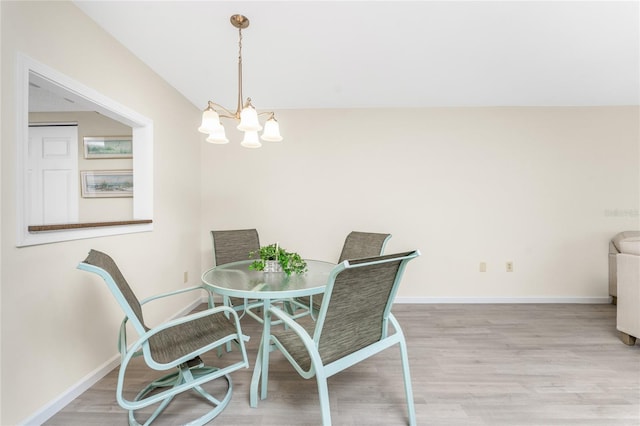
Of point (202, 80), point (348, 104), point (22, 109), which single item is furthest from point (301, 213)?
point (22, 109)

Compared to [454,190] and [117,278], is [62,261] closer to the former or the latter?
[117,278]

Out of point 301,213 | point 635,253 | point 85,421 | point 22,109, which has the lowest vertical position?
point 85,421

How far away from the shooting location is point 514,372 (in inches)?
74.2

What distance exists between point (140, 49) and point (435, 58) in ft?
7.89

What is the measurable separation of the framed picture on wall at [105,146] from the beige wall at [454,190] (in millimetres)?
870

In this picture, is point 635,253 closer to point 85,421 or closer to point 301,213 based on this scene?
point 301,213

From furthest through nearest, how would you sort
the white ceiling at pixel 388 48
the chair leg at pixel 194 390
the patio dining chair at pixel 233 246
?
the patio dining chair at pixel 233 246
the white ceiling at pixel 388 48
the chair leg at pixel 194 390

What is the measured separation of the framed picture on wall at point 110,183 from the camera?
2701mm

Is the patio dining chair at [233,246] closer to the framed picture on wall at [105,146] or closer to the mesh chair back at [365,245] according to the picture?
the mesh chair back at [365,245]

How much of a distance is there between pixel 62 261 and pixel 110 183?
4.71 ft

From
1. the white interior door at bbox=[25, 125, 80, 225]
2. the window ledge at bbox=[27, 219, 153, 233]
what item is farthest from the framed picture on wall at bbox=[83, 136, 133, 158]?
the window ledge at bbox=[27, 219, 153, 233]

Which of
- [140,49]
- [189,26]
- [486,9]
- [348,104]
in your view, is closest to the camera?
[486,9]

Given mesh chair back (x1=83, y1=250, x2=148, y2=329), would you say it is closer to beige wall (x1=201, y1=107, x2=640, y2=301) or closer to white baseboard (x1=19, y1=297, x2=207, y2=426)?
white baseboard (x1=19, y1=297, x2=207, y2=426)

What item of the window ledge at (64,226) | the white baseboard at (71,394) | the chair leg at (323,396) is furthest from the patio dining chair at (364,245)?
the window ledge at (64,226)
